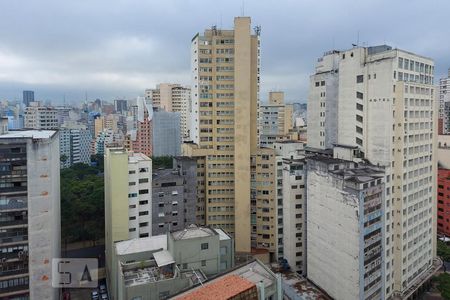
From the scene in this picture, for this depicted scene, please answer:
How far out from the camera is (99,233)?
4184 cm

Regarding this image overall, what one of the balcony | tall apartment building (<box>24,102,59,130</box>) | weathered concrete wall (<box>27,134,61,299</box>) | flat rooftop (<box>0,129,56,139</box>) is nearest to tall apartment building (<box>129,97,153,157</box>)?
tall apartment building (<box>24,102,59,130</box>)

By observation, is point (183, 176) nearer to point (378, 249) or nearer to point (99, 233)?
point (99, 233)

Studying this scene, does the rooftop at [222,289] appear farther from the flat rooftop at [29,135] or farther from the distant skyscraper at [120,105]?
the distant skyscraper at [120,105]

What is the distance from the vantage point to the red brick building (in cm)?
4741

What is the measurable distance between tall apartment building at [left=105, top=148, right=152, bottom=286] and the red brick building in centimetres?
3584

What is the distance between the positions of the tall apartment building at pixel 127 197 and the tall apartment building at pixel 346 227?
14.0m

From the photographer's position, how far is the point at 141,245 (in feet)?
86.2

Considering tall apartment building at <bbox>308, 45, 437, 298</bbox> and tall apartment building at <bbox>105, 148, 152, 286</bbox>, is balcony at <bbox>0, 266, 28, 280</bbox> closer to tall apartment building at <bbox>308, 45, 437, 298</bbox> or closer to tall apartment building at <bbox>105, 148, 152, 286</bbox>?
tall apartment building at <bbox>105, 148, 152, 286</bbox>

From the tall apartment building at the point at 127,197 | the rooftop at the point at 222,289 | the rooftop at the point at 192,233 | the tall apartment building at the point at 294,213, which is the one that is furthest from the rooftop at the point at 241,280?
the tall apartment building at the point at 127,197

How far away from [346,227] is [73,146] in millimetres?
69267

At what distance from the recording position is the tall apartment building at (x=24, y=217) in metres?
24.0

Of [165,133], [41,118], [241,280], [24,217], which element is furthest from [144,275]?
[41,118]

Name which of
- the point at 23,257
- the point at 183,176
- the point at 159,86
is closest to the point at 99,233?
the point at 183,176

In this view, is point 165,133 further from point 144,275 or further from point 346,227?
point 144,275
